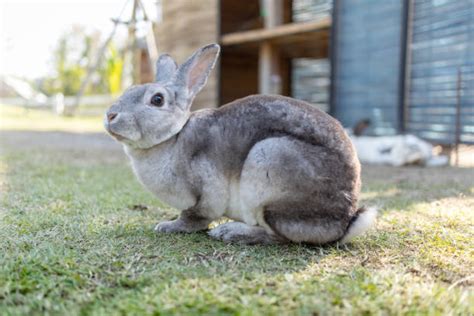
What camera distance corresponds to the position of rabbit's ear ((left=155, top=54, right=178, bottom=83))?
2.42 meters

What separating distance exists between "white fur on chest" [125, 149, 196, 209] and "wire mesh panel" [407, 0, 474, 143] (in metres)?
4.73

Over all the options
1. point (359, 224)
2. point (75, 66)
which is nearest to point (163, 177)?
point (359, 224)

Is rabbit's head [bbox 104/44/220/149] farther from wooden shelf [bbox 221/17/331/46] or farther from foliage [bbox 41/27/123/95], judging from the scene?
foliage [bbox 41/27/123/95]

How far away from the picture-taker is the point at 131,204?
291cm

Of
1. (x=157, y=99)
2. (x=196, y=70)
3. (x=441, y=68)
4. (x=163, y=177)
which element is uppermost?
(x=441, y=68)

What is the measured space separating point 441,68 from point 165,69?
4.74 m

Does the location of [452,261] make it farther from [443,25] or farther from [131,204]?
[443,25]

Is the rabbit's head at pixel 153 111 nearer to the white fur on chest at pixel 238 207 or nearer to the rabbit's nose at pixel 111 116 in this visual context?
the rabbit's nose at pixel 111 116

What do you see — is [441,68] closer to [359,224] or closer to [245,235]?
[359,224]

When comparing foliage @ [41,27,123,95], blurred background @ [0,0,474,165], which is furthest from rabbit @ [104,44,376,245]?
foliage @ [41,27,123,95]

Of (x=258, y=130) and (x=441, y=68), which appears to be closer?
(x=258, y=130)

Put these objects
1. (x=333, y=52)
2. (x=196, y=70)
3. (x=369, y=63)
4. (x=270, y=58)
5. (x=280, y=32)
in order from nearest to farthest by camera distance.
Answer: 1. (x=196, y=70)
2. (x=369, y=63)
3. (x=333, y=52)
4. (x=280, y=32)
5. (x=270, y=58)

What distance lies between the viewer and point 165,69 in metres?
2.45

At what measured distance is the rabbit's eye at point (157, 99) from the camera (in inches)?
85.8
